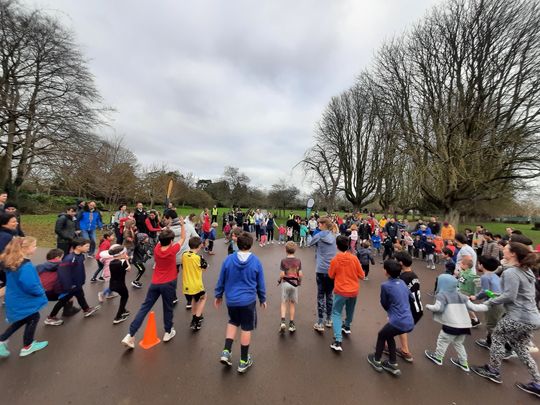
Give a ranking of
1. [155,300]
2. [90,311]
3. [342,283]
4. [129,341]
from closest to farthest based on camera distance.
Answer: [129,341]
[155,300]
[342,283]
[90,311]

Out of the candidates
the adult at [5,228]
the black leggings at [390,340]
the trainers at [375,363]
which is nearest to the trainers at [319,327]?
the trainers at [375,363]

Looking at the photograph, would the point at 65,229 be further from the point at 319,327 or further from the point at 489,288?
→ the point at 489,288

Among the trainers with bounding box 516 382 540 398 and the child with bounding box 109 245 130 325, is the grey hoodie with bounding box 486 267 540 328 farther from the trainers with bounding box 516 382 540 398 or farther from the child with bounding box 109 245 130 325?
the child with bounding box 109 245 130 325

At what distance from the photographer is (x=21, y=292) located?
3000 mm

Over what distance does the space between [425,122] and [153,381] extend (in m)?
17.4

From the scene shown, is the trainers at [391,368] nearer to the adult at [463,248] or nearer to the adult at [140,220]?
the adult at [463,248]

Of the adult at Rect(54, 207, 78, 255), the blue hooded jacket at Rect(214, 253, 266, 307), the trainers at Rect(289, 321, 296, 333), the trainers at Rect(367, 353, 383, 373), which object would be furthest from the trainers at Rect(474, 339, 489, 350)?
the adult at Rect(54, 207, 78, 255)

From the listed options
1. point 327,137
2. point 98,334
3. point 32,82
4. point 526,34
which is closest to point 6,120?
point 32,82

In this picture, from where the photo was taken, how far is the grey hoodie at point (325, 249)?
158 inches

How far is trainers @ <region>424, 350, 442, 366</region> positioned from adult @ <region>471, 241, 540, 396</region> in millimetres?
448

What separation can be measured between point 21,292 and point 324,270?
4359mm

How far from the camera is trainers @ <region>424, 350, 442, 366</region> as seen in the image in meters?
3.19

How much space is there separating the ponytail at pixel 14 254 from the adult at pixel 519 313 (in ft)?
20.3

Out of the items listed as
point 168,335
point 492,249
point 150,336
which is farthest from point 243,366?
point 492,249
